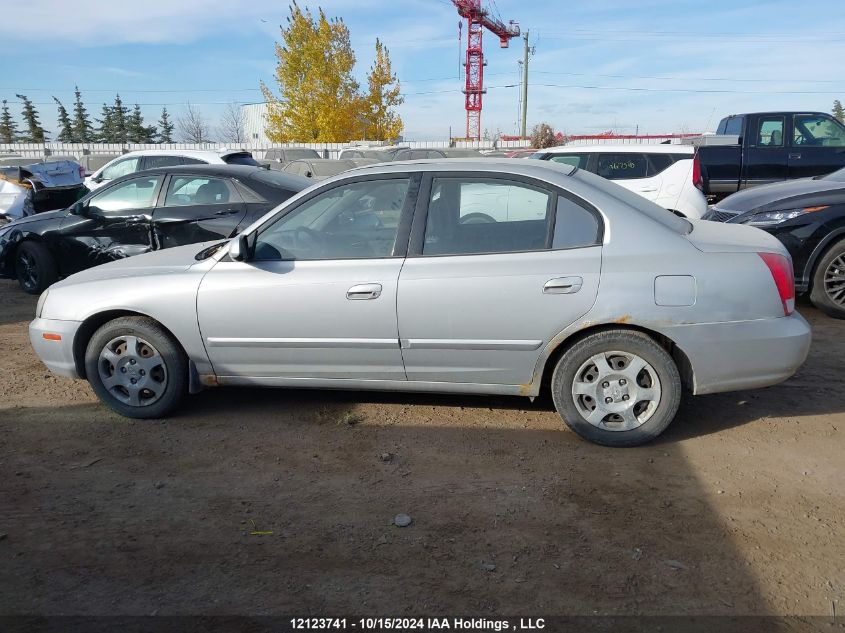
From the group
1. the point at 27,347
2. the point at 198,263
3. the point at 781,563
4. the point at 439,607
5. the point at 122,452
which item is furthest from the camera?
the point at 27,347

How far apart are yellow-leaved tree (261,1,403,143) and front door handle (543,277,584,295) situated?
113ft

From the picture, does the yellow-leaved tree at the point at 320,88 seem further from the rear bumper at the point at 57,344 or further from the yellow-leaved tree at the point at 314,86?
the rear bumper at the point at 57,344

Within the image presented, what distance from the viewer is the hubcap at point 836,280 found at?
6676mm

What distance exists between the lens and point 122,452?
4.22m

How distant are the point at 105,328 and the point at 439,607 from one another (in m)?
3.02

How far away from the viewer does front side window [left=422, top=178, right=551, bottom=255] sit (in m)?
4.12

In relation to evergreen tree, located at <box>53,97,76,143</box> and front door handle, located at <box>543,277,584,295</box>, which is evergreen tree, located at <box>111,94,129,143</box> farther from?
front door handle, located at <box>543,277,584,295</box>

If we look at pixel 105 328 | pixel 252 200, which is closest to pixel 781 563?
pixel 105 328

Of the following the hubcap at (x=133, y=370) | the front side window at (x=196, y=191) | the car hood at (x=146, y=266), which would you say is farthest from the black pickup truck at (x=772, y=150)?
the hubcap at (x=133, y=370)

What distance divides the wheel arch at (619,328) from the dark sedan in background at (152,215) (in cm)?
421

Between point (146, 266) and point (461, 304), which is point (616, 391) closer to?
point (461, 304)

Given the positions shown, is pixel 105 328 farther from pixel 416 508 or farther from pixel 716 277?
pixel 716 277

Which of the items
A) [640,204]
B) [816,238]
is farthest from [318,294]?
[816,238]

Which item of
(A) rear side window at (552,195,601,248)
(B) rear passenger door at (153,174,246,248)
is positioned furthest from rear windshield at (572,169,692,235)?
(B) rear passenger door at (153,174,246,248)
